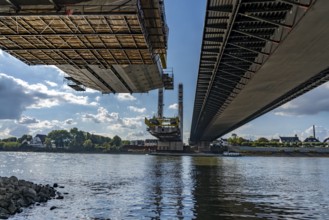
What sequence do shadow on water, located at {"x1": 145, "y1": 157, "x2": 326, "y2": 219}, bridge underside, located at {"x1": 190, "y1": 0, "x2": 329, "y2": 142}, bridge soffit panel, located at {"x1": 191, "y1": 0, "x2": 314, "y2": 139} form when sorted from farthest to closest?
bridge soffit panel, located at {"x1": 191, "y1": 0, "x2": 314, "y2": 139} < bridge underside, located at {"x1": 190, "y1": 0, "x2": 329, "y2": 142} < shadow on water, located at {"x1": 145, "y1": 157, "x2": 326, "y2": 219}

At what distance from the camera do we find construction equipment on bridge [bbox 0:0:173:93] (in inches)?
1166

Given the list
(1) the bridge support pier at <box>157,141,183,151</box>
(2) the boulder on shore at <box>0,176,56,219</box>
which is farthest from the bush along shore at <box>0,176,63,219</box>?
(1) the bridge support pier at <box>157,141,183,151</box>

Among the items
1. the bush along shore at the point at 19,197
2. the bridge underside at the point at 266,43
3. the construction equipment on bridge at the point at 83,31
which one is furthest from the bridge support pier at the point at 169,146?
the bush along shore at the point at 19,197

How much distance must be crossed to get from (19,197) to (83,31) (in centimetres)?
1660

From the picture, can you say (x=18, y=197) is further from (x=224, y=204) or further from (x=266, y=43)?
(x=266, y=43)

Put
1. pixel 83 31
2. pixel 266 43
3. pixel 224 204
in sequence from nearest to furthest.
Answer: pixel 224 204 < pixel 266 43 < pixel 83 31

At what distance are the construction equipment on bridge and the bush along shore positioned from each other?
562 inches

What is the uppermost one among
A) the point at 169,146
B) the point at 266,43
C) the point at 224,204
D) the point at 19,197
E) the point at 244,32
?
the point at 266,43

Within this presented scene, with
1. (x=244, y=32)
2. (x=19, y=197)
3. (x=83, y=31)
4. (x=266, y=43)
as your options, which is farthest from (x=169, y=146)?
(x=19, y=197)

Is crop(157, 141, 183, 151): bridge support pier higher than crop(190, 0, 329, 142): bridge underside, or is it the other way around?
crop(190, 0, 329, 142): bridge underside

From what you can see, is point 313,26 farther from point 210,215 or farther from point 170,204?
point 170,204

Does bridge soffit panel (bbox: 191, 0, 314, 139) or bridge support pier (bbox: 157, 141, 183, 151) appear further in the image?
bridge support pier (bbox: 157, 141, 183, 151)

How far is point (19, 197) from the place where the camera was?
2639cm

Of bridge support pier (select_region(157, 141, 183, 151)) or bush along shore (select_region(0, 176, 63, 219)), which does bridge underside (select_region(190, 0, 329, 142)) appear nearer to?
bush along shore (select_region(0, 176, 63, 219))
